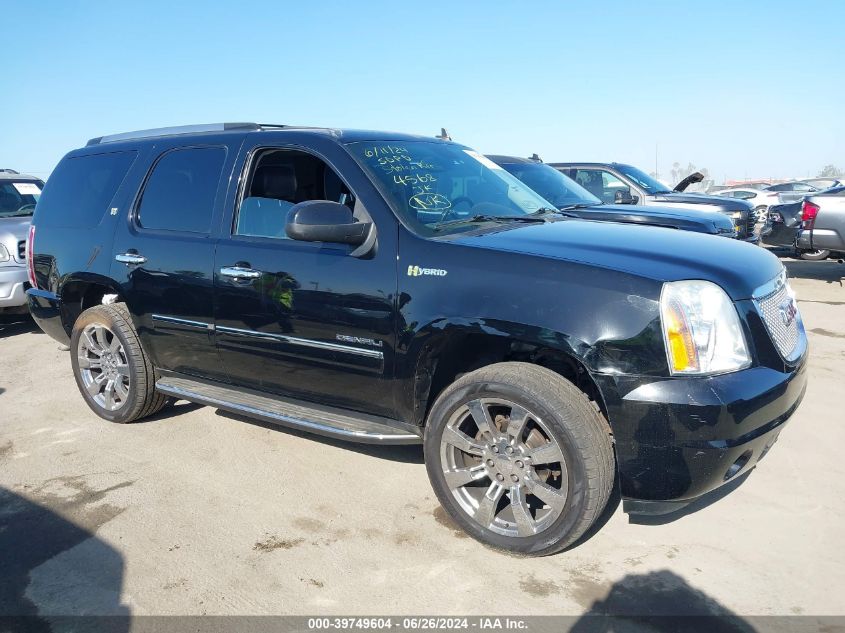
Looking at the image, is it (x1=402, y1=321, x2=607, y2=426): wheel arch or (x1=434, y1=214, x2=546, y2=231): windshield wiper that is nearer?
(x1=402, y1=321, x2=607, y2=426): wheel arch

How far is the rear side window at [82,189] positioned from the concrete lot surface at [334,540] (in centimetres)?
157

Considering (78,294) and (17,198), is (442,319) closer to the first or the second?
(78,294)

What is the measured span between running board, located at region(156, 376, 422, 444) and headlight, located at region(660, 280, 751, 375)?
4.45 feet

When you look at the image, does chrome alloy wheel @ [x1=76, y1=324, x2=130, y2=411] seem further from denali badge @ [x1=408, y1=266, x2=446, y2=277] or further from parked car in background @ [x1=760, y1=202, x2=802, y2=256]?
parked car in background @ [x1=760, y1=202, x2=802, y2=256]

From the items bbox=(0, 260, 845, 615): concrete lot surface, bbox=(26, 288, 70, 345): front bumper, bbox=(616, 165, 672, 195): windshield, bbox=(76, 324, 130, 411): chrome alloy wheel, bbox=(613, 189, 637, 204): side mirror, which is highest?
bbox=(616, 165, 672, 195): windshield

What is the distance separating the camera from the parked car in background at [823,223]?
379 inches

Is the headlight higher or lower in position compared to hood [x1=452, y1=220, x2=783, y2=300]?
lower

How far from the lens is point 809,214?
9.88 meters

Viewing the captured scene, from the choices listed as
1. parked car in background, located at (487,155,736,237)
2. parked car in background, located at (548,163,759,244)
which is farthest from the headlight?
parked car in background, located at (548,163,759,244)

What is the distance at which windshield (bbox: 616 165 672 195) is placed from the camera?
9586 mm

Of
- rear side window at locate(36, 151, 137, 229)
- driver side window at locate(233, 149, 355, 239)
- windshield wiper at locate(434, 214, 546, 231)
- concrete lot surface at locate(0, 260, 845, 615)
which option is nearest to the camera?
concrete lot surface at locate(0, 260, 845, 615)

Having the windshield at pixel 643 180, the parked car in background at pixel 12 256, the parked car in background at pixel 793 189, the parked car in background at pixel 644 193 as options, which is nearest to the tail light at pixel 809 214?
the parked car in background at pixel 644 193

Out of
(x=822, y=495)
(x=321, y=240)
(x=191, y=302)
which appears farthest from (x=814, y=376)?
(x=191, y=302)

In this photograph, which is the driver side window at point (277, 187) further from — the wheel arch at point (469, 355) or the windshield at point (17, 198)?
the windshield at point (17, 198)
